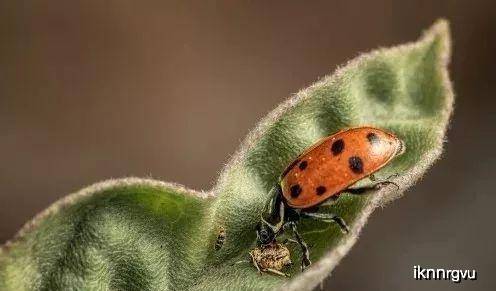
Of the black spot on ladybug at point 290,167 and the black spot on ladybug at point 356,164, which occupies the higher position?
the black spot on ladybug at point 356,164

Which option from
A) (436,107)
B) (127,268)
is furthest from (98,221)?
(436,107)

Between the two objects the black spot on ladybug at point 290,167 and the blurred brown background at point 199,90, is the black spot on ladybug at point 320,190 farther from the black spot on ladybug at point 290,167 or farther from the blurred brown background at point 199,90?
the blurred brown background at point 199,90

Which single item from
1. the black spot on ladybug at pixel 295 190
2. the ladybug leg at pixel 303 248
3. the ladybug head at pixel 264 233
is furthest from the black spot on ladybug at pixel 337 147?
the ladybug head at pixel 264 233

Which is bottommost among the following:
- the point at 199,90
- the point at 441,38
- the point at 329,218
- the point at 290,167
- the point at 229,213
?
the point at 229,213

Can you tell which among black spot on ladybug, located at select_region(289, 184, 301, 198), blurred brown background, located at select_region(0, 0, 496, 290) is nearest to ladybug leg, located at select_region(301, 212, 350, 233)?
black spot on ladybug, located at select_region(289, 184, 301, 198)

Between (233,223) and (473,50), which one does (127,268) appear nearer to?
(233,223)

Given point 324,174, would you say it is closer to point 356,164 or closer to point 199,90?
point 356,164

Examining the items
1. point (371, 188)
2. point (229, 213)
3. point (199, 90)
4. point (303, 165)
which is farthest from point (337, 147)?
point (199, 90)
